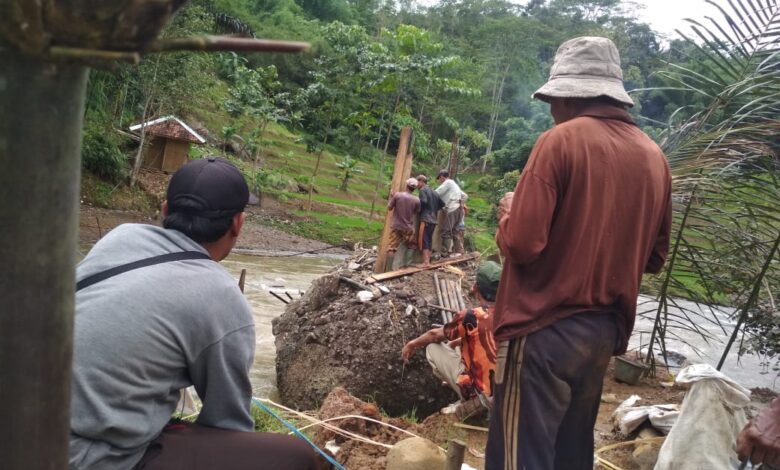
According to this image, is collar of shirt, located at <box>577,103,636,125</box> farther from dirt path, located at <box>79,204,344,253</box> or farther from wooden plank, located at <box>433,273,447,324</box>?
dirt path, located at <box>79,204,344,253</box>

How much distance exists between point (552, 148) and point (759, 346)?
4691mm

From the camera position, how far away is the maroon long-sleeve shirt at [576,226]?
7.16ft

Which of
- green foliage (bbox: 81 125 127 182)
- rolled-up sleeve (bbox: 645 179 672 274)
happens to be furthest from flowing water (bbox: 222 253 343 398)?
rolled-up sleeve (bbox: 645 179 672 274)

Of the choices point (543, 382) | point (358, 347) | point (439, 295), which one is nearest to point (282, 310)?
point (439, 295)

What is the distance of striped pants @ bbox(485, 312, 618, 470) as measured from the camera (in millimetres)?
2209

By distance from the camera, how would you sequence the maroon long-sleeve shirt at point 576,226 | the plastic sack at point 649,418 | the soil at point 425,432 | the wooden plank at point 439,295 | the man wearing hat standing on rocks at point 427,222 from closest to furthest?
the maroon long-sleeve shirt at point 576,226
the soil at point 425,432
the plastic sack at point 649,418
the wooden plank at point 439,295
the man wearing hat standing on rocks at point 427,222

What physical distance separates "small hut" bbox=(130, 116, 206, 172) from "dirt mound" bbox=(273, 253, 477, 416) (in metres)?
15.1

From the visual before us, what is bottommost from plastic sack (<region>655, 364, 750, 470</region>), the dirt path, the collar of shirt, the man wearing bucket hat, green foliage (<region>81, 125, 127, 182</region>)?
the dirt path

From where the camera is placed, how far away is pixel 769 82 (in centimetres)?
383

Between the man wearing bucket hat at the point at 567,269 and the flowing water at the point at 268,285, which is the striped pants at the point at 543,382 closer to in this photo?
the man wearing bucket hat at the point at 567,269

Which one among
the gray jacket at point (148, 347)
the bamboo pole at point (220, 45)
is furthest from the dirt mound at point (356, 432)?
the bamboo pole at point (220, 45)

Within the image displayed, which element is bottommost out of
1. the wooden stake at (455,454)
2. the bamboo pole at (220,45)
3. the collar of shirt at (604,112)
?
the wooden stake at (455,454)

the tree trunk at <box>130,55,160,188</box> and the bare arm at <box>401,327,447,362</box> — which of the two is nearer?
the bare arm at <box>401,327,447,362</box>

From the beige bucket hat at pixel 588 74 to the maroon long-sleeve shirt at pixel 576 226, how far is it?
132 mm
